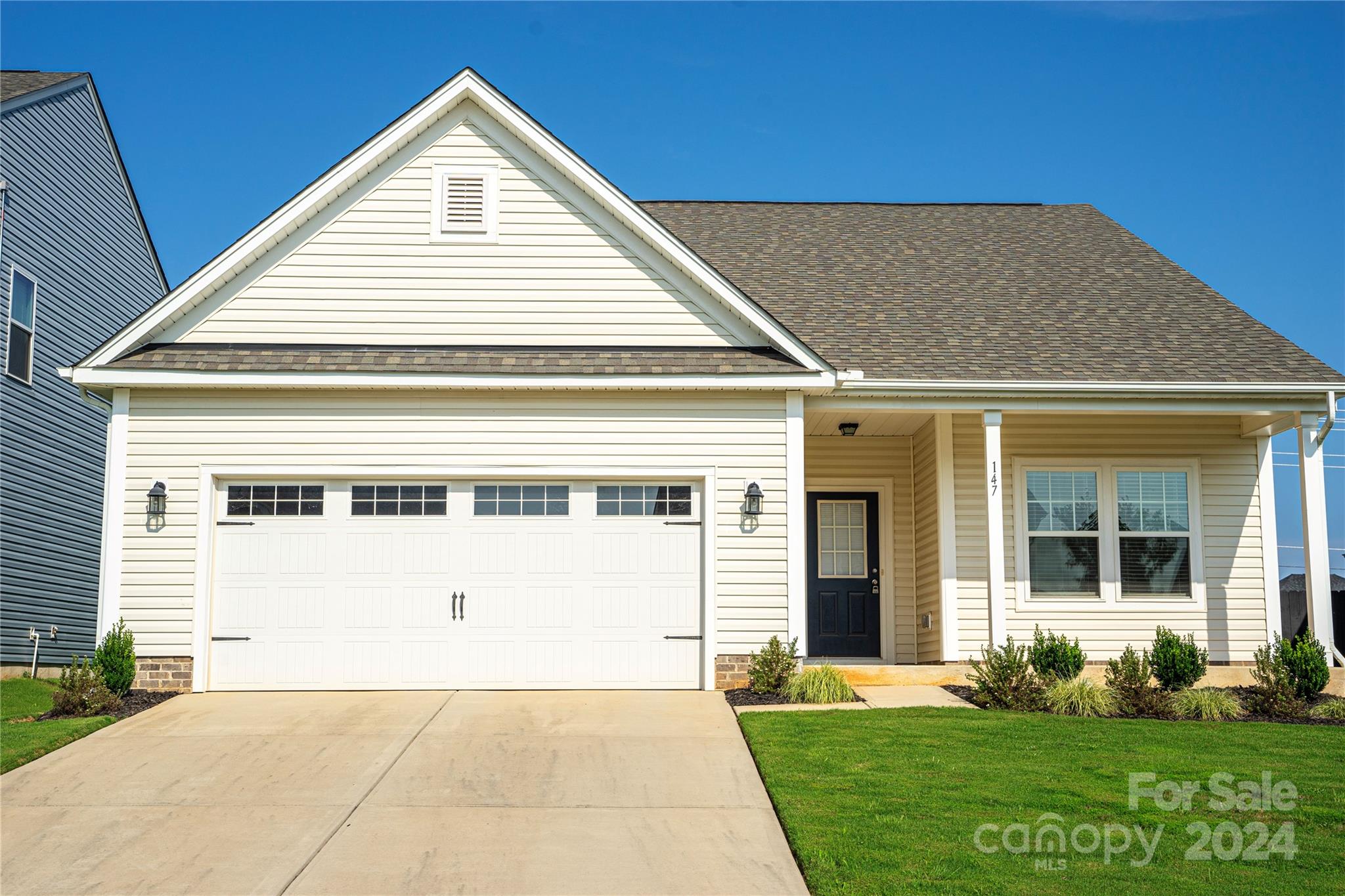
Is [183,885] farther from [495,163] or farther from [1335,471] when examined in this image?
[1335,471]

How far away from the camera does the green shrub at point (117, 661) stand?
1149 centimetres

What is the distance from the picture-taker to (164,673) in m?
12.0

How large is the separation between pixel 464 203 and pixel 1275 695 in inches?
367

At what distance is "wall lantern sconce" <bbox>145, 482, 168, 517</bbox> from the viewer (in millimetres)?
12125

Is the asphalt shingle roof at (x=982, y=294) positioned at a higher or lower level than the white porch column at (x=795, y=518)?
higher

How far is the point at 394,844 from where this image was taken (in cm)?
729

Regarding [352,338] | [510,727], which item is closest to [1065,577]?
[510,727]

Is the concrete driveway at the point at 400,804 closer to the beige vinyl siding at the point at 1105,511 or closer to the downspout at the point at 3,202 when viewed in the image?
the beige vinyl siding at the point at 1105,511

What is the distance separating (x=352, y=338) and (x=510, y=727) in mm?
4691

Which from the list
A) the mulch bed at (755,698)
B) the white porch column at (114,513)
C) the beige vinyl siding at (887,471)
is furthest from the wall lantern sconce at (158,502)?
the beige vinyl siding at (887,471)

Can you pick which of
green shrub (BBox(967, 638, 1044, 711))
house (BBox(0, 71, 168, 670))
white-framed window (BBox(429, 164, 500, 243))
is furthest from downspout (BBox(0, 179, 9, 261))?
green shrub (BBox(967, 638, 1044, 711))

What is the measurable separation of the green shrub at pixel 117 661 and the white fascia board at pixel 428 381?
2.49 meters

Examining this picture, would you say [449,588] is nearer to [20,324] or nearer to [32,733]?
[32,733]

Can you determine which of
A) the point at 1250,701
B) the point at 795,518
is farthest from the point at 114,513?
the point at 1250,701
